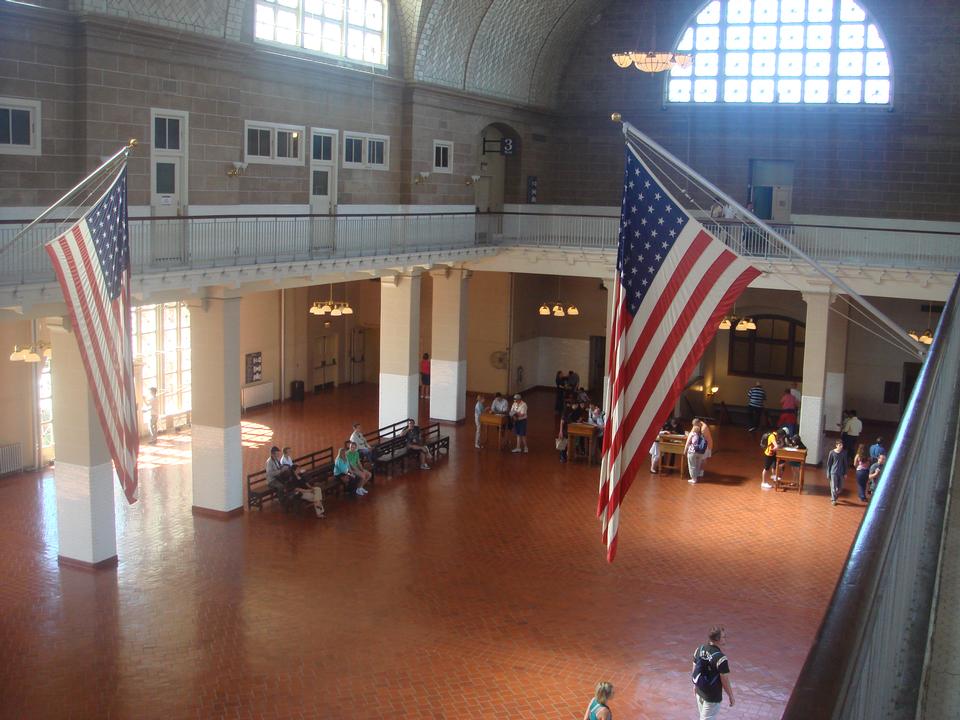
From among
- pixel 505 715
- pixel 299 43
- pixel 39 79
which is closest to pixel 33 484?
pixel 39 79

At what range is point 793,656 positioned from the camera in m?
13.6

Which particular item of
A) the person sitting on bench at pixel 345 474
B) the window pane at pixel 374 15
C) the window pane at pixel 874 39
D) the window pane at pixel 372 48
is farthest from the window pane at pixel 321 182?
the window pane at pixel 874 39

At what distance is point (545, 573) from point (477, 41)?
1465 cm

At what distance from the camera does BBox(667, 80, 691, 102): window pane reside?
28.9 m

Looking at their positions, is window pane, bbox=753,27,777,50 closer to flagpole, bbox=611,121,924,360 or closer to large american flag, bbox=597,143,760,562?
flagpole, bbox=611,121,924,360

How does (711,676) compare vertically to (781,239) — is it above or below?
below

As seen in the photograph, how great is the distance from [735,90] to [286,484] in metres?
16.9

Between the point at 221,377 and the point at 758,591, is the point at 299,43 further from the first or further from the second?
the point at 758,591

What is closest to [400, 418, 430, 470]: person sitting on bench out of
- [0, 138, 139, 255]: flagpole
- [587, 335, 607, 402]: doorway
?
[587, 335, 607, 402]: doorway

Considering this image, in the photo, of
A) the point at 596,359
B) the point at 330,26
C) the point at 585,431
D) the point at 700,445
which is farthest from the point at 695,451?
the point at 330,26

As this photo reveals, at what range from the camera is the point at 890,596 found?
8.32 ft

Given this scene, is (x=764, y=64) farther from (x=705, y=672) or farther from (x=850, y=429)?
(x=705, y=672)

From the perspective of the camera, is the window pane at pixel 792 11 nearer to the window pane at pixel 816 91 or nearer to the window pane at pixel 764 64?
the window pane at pixel 764 64

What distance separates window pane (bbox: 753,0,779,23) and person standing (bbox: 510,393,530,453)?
40.3ft
